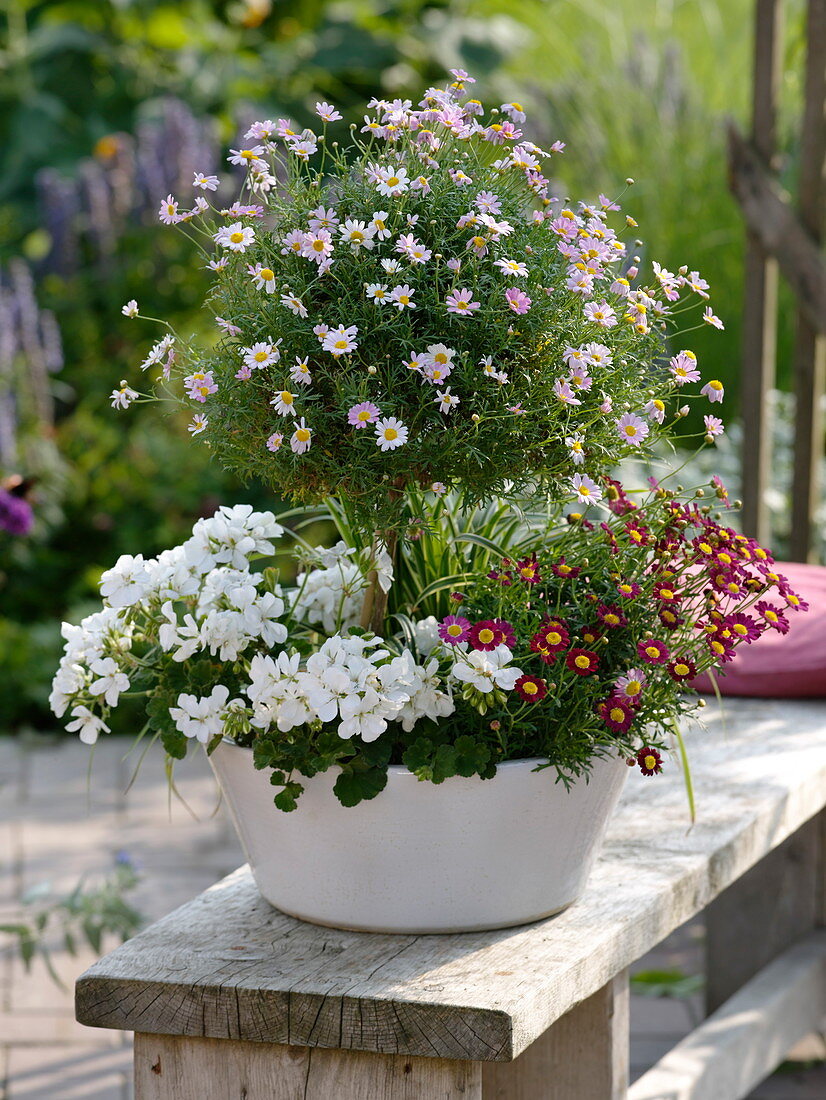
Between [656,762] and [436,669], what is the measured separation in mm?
205

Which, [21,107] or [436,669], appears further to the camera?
[21,107]

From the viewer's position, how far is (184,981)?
47.2 inches

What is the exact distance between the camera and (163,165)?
4957 millimetres

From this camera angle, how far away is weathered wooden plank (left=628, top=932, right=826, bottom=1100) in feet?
6.12

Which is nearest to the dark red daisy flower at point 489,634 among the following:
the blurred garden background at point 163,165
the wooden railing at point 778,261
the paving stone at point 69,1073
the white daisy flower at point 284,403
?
the white daisy flower at point 284,403

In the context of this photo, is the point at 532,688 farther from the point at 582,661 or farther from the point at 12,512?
the point at 12,512

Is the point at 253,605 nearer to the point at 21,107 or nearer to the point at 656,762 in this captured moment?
the point at 656,762

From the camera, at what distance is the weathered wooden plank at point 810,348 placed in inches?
118

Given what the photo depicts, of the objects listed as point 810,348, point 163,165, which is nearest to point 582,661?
point 810,348

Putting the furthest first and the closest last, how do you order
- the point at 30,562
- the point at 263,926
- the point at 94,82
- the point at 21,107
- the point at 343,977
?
the point at 94,82 < the point at 21,107 < the point at 30,562 < the point at 263,926 < the point at 343,977

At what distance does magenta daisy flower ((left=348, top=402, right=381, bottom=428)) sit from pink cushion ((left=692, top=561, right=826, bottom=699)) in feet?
2.96

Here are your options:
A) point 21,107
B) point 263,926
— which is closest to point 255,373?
point 263,926

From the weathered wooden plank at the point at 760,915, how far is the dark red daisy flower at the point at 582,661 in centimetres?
127

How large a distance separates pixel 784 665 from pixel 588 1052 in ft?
2.24
